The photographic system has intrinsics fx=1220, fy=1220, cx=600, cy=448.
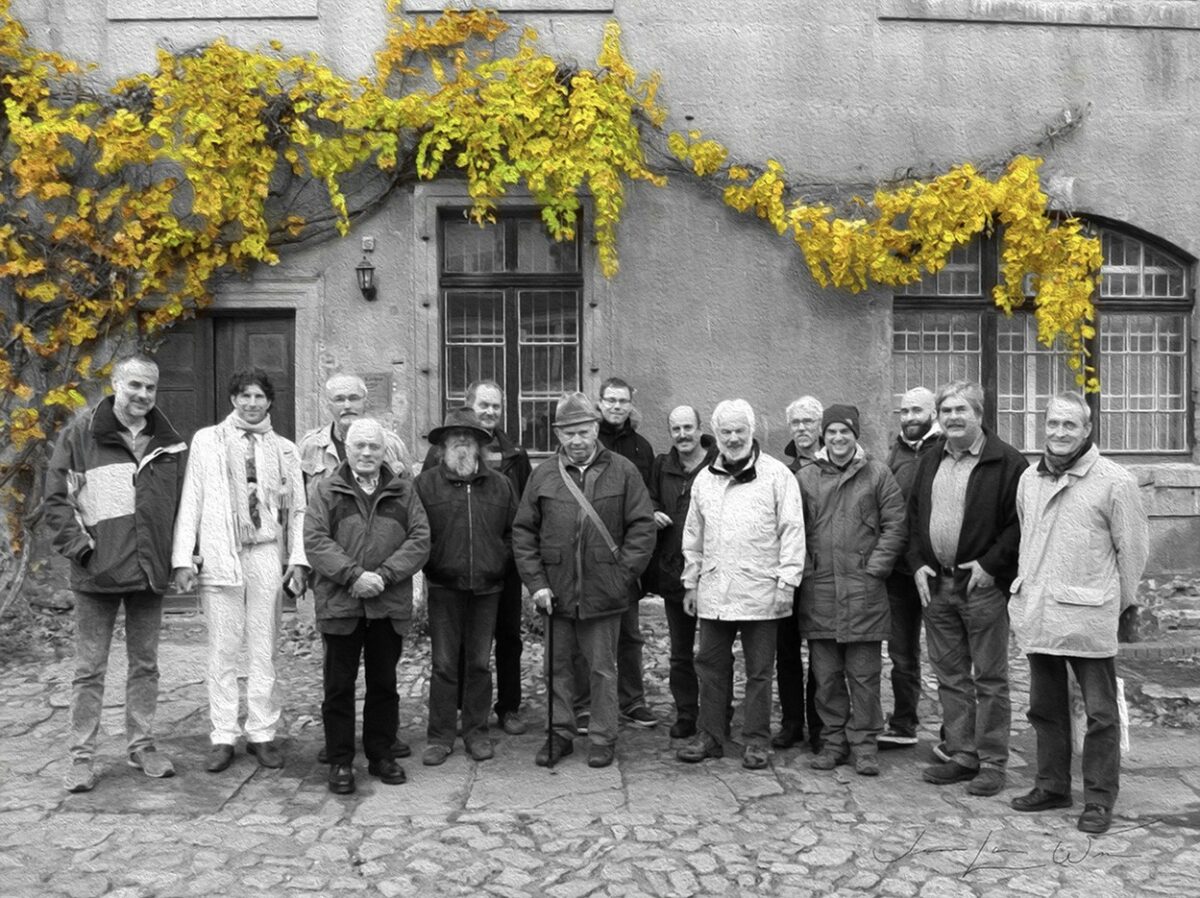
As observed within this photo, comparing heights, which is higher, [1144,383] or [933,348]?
[933,348]

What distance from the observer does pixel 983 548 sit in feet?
17.1

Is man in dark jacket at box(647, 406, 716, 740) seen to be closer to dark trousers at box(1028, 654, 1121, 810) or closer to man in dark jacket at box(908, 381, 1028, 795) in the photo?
man in dark jacket at box(908, 381, 1028, 795)

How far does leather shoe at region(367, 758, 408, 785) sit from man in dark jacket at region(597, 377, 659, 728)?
1230mm

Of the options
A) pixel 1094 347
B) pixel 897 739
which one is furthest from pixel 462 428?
pixel 1094 347

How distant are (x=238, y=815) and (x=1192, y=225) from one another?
312 inches

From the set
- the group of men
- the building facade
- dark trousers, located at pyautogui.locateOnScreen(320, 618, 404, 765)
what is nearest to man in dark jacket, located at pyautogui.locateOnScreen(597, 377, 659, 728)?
the group of men

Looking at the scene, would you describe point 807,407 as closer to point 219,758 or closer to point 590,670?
point 590,670

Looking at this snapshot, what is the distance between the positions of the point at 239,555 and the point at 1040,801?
3589 mm

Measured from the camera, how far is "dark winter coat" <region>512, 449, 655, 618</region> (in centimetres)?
560

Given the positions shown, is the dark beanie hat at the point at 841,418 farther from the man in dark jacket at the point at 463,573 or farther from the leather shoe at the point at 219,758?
the leather shoe at the point at 219,758

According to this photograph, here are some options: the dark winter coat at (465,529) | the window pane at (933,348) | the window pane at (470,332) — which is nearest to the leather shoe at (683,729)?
the dark winter coat at (465,529)

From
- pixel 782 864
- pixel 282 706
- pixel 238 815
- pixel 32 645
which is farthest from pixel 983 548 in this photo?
pixel 32 645

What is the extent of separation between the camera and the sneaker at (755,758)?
A: 18.1 feet

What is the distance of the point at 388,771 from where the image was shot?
209 inches
